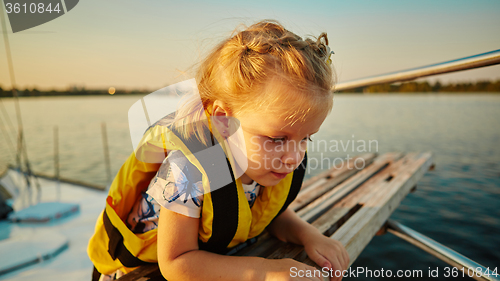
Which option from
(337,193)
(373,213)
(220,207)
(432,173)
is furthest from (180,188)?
(432,173)

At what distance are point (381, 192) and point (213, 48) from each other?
1621 millimetres

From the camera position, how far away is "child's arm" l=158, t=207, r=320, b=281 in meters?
0.83

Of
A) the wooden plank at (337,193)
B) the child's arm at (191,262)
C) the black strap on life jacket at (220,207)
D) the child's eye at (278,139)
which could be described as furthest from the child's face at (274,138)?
the wooden plank at (337,193)

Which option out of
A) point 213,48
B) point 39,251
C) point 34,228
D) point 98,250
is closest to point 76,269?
point 39,251

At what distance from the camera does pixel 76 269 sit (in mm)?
2451

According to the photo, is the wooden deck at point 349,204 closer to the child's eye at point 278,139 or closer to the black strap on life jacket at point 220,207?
the black strap on life jacket at point 220,207

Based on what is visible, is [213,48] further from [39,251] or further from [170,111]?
[39,251]

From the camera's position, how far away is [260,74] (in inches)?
33.5

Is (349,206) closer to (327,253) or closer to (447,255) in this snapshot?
(447,255)

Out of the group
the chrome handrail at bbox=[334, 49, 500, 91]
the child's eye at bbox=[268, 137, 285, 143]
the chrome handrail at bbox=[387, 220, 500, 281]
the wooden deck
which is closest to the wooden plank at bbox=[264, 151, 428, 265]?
the wooden deck

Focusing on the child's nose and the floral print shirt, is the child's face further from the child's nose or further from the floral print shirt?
the floral print shirt

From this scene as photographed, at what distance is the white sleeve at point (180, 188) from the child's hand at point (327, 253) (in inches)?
20.7

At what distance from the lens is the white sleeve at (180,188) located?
0.83 meters

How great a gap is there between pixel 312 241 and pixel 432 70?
39.6 inches
